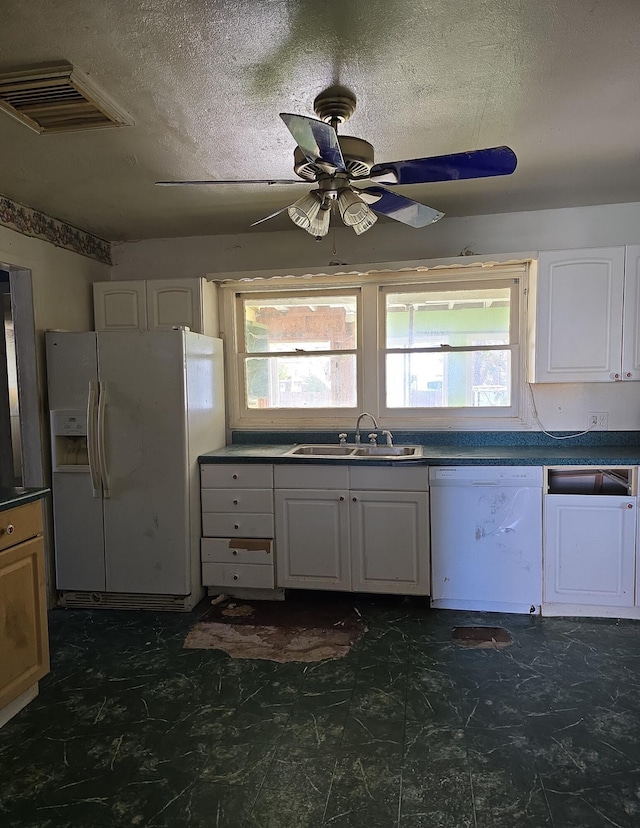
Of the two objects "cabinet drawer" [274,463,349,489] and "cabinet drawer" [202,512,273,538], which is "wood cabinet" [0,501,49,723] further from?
"cabinet drawer" [274,463,349,489]

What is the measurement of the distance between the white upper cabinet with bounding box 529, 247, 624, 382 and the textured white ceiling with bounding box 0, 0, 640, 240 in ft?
1.38

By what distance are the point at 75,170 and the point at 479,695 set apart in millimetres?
3017

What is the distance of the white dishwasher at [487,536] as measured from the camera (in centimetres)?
288

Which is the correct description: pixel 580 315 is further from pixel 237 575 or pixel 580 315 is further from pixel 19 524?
pixel 19 524

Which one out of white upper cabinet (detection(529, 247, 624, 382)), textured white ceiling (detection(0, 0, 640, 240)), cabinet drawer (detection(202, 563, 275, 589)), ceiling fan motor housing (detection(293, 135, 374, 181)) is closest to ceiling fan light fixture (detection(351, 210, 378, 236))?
ceiling fan motor housing (detection(293, 135, 374, 181))

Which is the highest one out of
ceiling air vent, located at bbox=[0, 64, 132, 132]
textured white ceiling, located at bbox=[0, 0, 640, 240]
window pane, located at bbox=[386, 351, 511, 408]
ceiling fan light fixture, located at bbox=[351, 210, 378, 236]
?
textured white ceiling, located at bbox=[0, 0, 640, 240]

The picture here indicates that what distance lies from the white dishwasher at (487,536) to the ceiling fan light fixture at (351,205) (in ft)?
5.18

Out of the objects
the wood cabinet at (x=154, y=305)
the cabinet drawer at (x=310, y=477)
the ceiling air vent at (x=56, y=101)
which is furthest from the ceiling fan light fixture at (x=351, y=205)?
the wood cabinet at (x=154, y=305)

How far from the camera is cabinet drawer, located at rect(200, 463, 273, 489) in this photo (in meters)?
3.17

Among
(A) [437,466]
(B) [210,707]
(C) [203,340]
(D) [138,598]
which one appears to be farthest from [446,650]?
(C) [203,340]

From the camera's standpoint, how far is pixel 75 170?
8.11ft

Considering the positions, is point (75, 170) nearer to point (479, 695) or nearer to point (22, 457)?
point (22, 457)

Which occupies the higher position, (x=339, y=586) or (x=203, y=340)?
(x=203, y=340)

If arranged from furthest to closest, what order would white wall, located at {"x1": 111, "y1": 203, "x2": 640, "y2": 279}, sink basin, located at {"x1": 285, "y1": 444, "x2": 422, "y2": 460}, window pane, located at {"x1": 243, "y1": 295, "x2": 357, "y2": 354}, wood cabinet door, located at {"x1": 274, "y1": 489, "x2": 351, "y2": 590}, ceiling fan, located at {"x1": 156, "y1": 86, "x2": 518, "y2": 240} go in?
window pane, located at {"x1": 243, "y1": 295, "x2": 357, "y2": 354} → sink basin, located at {"x1": 285, "y1": 444, "x2": 422, "y2": 460} → white wall, located at {"x1": 111, "y1": 203, "x2": 640, "y2": 279} → wood cabinet door, located at {"x1": 274, "y1": 489, "x2": 351, "y2": 590} → ceiling fan, located at {"x1": 156, "y1": 86, "x2": 518, "y2": 240}
